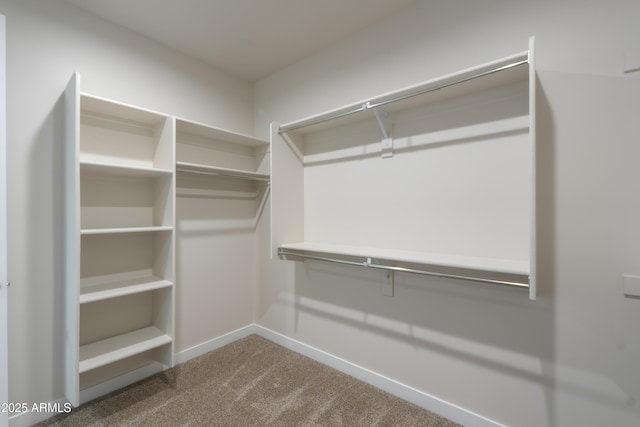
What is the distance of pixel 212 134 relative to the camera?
2527 mm

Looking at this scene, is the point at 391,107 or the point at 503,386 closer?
the point at 503,386

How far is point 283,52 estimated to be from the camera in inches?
98.0

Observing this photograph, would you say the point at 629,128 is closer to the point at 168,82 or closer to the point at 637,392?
the point at 637,392

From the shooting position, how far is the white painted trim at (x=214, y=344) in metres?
2.45

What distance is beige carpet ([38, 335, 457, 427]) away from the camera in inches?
69.7

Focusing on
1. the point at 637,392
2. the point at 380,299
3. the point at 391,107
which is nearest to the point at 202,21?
the point at 391,107

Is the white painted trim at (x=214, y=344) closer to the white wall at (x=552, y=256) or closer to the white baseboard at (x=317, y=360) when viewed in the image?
the white baseboard at (x=317, y=360)

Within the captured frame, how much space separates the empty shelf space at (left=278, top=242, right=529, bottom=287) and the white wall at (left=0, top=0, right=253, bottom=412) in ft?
4.93

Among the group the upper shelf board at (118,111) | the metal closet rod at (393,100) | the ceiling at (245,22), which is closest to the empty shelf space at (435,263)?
the metal closet rod at (393,100)

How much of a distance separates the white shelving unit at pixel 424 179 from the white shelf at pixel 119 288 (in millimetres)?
853

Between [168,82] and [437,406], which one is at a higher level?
[168,82]

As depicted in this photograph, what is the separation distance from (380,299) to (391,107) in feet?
4.32

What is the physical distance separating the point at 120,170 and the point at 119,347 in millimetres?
1168

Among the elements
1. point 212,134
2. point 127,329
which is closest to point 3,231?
point 127,329
